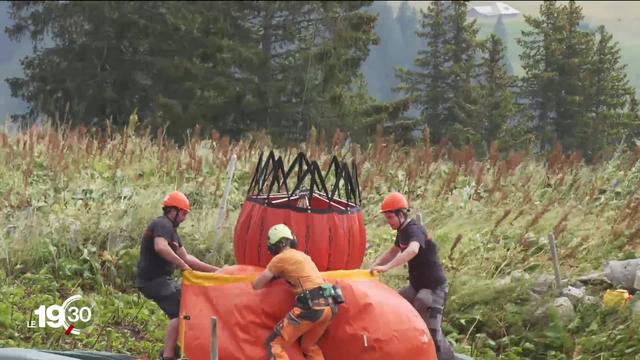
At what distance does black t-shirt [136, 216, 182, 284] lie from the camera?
20.0ft

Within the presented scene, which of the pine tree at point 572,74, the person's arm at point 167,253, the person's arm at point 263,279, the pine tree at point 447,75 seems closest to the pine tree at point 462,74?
the pine tree at point 447,75

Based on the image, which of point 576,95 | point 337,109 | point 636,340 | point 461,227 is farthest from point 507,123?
point 636,340

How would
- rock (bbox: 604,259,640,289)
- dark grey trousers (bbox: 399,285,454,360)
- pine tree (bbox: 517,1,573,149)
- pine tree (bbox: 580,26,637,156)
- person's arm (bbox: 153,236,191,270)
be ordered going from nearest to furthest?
1. person's arm (bbox: 153,236,191,270)
2. dark grey trousers (bbox: 399,285,454,360)
3. rock (bbox: 604,259,640,289)
4. pine tree (bbox: 580,26,637,156)
5. pine tree (bbox: 517,1,573,149)

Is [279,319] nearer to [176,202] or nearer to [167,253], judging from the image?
[167,253]

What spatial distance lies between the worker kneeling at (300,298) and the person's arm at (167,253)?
41.6 inches

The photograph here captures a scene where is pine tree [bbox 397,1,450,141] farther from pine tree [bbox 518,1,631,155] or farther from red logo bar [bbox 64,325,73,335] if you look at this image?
red logo bar [bbox 64,325,73,335]

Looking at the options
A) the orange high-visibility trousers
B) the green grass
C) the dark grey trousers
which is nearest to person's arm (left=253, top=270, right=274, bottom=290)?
the orange high-visibility trousers

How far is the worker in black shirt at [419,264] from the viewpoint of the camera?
6.08 m

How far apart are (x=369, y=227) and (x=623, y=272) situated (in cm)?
278

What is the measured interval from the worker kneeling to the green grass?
261cm

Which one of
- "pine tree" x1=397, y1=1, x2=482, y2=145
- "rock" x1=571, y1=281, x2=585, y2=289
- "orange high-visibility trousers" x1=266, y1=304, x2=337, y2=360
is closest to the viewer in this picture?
"orange high-visibility trousers" x1=266, y1=304, x2=337, y2=360

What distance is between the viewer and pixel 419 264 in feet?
20.7

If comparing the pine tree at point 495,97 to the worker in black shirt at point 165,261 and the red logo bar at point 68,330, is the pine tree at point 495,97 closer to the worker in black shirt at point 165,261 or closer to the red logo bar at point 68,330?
the red logo bar at point 68,330

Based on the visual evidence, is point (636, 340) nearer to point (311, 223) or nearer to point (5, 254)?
point (311, 223)
